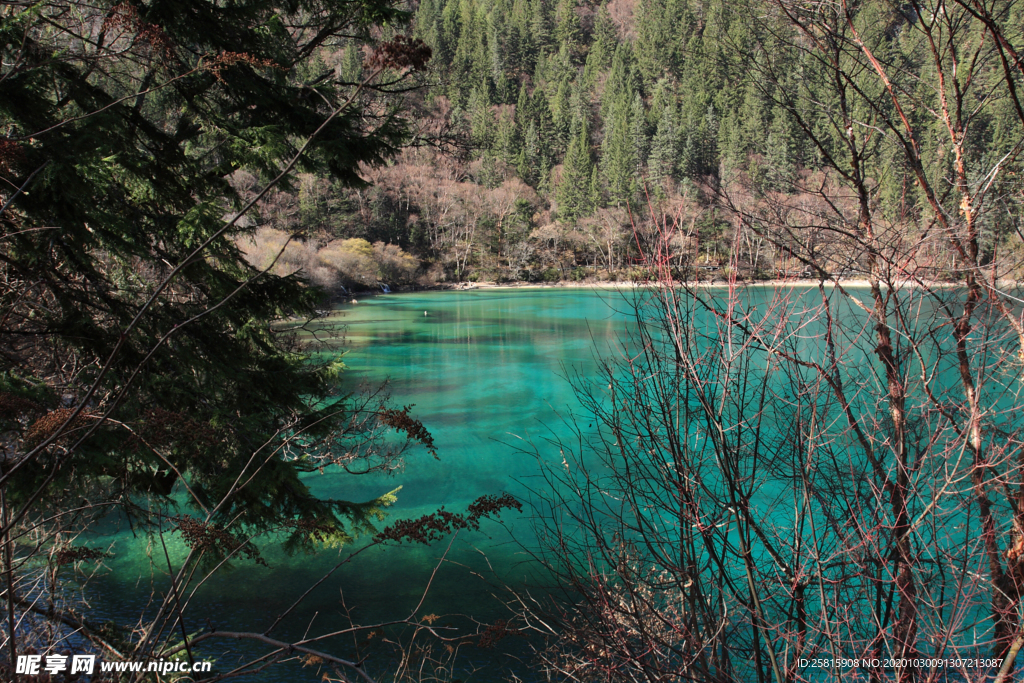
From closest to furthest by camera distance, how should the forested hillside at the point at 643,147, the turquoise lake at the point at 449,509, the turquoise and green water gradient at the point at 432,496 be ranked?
the forested hillside at the point at 643,147, the turquoise lake at the point at 449,509, the turquoise and green water gradient at the point at 432,496

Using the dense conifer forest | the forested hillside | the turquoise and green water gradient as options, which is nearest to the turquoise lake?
the turquoise and green water gradient

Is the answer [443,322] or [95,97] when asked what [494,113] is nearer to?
[443,322]

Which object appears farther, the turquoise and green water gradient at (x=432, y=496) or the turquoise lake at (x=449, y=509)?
the turquoise and green water gradient at (x=432, y=496)

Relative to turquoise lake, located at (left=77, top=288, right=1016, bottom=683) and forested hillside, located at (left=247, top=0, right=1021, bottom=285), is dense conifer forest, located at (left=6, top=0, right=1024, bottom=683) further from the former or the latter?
turquoise lake, located at (left=77, top=288, right=1016, bottom=683)

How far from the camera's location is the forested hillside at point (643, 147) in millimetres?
3438

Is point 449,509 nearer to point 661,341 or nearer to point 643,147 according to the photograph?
point 661,341

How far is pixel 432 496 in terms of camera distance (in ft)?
30.2

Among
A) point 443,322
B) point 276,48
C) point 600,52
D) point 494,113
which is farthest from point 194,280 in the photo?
point 600,52

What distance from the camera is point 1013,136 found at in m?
3.90

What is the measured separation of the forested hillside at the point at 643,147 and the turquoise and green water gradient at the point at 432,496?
103 cm

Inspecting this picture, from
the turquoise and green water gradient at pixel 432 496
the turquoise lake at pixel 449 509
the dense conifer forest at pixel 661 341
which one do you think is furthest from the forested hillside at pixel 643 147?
the turquoise and green water gradient at pixel 432 496

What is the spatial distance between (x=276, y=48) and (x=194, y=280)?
75.0 inches

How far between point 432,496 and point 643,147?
34.9 meters

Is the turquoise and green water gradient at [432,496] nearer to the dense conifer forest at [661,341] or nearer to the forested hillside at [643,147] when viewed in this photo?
the dense conifer forest at [661,341]
